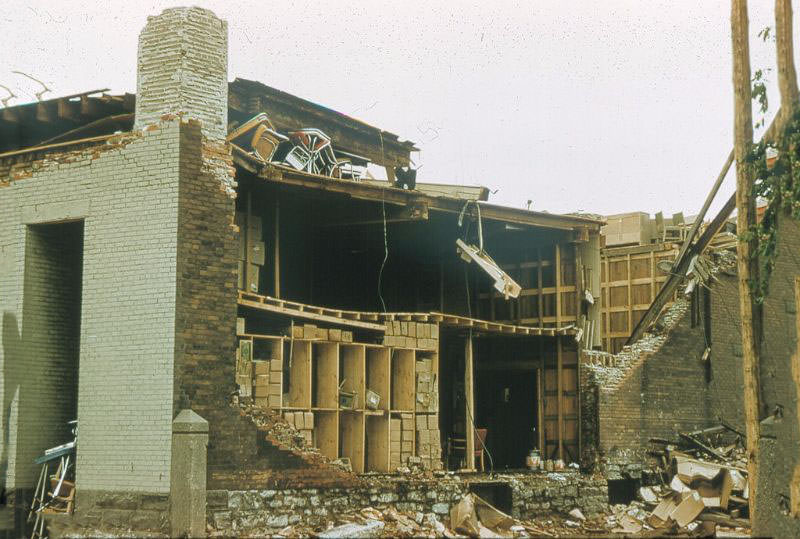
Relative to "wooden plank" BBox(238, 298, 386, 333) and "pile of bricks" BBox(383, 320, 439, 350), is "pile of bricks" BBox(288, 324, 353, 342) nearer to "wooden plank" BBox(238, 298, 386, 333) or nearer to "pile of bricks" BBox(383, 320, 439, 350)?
"wooden plank" BBox(238, 298, 386, 333)

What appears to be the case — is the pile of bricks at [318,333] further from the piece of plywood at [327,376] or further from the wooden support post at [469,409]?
the wooden support post at [469,409]

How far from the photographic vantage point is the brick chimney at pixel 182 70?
15.6 metres

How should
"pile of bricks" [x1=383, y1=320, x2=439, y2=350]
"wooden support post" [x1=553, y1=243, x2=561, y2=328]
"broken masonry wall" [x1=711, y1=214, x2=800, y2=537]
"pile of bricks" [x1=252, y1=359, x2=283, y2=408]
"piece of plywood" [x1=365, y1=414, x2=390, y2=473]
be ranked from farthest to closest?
1. "broken masonry wall" [x1=711, y1=214, x2=800, y2=537]
2. "wooden support post" [x1=553, y1=243, x2=561, y2=328]
3. "pile of bricks" [x1=383, y1=320, x2=439, y2=350]
4. "piece of plywood" [x1=365, y1=414, x2=390, y2=473]
5. "pile of bricks" [x1=252, y1=359, x2=283, y2=408]

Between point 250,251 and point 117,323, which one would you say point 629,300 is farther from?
point 117,323

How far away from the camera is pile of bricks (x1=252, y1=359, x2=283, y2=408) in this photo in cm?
1644

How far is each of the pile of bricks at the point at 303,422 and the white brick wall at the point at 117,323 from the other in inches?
99.6

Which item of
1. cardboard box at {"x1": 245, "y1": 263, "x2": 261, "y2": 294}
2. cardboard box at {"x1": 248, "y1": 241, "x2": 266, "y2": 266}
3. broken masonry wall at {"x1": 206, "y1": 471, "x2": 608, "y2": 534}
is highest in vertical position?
cardboard box at {"x1": 248, "y1": 241, "x2": 266, "y2": 266}

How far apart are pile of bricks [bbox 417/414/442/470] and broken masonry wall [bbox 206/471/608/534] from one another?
37cm

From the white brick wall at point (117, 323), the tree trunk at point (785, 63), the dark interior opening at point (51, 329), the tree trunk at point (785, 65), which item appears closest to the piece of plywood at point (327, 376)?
the white brick wall at point (117, 323)

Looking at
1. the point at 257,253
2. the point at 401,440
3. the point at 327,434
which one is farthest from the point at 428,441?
the point at 257,253

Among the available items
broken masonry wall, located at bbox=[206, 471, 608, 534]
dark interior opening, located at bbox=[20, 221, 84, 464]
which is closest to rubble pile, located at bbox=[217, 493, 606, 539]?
broken masonry wall, located at bbox=[206, 471, 608, 534]

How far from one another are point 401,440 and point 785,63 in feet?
32.3

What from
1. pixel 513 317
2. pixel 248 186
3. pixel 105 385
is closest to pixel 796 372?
pixel 513 317

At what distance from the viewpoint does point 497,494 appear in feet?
63.7
